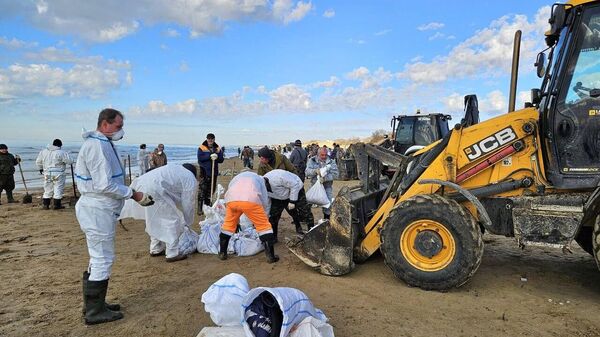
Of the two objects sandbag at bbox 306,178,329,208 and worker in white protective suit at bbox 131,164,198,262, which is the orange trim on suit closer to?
worker in white protective suit at bbox 131,164,198,262

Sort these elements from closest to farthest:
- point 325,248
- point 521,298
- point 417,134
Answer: point 521,298, point 325,248, point 417,134

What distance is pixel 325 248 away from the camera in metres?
4.84

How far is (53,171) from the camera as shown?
34.1 ft

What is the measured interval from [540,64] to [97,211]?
480 cm

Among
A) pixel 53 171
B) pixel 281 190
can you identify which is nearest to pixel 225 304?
pixel 281 190

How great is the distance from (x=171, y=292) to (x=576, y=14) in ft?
16.4

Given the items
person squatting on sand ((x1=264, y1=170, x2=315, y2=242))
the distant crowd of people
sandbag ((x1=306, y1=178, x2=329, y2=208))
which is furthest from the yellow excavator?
sandbag ((x1=306, y1=178, x2=329, y2=208))

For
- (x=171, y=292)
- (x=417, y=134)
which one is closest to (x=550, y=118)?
(x=171, y=292)

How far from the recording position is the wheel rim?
4.26 meters

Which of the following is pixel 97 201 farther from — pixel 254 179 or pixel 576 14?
pixel 576 14

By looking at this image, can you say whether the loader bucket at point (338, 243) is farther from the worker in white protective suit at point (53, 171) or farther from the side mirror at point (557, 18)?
the worker in white protective suit at point (53, 171)

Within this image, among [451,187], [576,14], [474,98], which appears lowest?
[451,187]

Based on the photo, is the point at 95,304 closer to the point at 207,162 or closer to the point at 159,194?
the point at 159,194

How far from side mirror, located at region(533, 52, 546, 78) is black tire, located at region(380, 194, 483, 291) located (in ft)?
5.69
